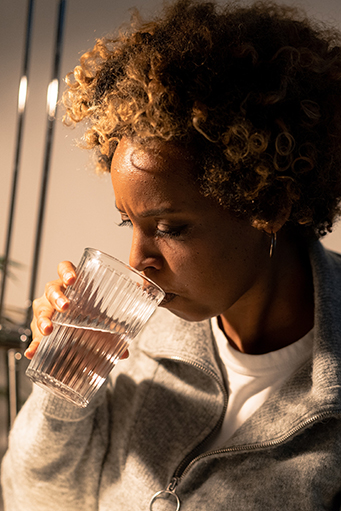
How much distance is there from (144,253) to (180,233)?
70 mm

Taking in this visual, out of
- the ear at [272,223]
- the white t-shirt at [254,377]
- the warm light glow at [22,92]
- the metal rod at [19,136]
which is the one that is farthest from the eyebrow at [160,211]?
the warm light glow at [22,92]

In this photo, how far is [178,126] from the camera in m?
0.72

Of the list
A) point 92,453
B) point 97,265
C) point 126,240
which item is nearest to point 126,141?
point 97,265

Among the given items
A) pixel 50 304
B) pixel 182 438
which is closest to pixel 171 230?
pixel 50 304

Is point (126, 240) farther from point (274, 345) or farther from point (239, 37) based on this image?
point (239, 37)

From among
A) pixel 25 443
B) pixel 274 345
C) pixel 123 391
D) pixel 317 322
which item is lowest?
pixel 25 443

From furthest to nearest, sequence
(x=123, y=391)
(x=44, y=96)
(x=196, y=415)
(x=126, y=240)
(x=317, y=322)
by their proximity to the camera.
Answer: (x=44, y=96) → (x=126, y=240) → (x=123, y=391) → (x=196, y=415) → (x=317, y=322)

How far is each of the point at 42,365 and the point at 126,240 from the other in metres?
0.90

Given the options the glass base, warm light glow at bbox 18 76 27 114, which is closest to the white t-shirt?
the glass base

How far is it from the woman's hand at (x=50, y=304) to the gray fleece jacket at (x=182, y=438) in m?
0.24

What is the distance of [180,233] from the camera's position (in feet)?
2.51

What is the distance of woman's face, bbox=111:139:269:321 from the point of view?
734mm

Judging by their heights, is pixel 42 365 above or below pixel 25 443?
above

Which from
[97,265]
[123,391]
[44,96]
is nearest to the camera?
[97,265]
